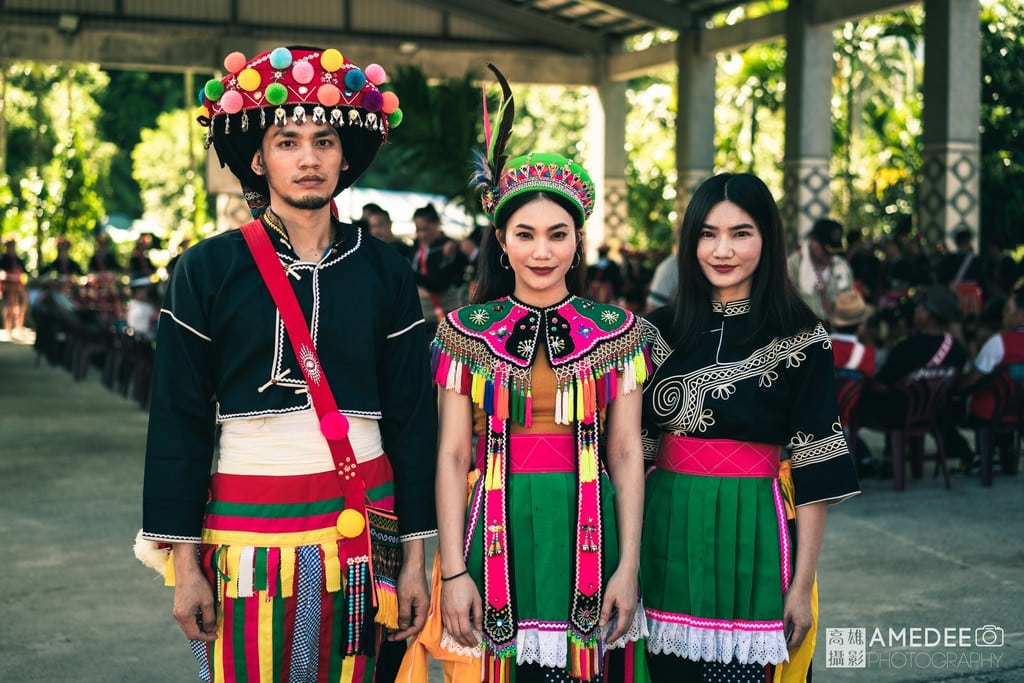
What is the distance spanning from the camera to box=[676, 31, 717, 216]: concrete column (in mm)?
17703

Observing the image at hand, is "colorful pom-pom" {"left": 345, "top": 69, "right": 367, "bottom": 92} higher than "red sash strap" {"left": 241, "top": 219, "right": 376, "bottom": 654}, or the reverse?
"colorful pom-pom" {"left": 345, "top": 69, "right": 367, "bottom": 92}

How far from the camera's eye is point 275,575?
97.8 inches

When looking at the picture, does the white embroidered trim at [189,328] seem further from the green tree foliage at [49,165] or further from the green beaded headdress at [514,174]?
the green tree foliage at [49,165]

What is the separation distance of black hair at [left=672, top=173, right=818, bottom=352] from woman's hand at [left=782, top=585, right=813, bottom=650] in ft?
1.85

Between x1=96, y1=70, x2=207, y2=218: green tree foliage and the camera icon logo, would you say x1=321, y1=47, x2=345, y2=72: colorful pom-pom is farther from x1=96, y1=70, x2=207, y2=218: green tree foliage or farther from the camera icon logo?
x1=96, y1=70, x2=207, y2=218: green tree foliage

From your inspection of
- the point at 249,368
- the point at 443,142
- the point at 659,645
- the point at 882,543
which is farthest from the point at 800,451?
the point at 443,142

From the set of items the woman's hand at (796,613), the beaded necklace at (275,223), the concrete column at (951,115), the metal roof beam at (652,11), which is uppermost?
the metal roof beam at (652,11)

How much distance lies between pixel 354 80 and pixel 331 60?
0.06 meters

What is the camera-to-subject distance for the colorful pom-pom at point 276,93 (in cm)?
248

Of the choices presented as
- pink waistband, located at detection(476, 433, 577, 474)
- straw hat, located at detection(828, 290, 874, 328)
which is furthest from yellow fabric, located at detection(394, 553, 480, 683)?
straw hat, located at detection(828, 290, 874, 328)

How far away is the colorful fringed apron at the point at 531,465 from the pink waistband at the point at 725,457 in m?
0.25

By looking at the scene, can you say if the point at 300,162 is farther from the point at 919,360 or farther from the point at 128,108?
the point at 128,108

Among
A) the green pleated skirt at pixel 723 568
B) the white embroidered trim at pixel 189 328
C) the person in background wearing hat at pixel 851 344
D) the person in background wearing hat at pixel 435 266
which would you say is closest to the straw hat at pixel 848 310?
the person in background wearing hat at pixel 851 344

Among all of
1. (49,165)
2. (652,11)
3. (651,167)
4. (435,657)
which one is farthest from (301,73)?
(49,165)
